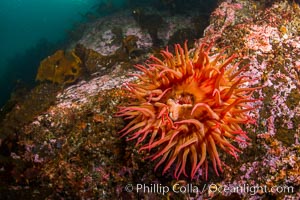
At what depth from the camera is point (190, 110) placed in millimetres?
2770

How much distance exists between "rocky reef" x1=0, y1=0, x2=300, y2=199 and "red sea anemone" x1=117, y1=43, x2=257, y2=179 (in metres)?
0.43

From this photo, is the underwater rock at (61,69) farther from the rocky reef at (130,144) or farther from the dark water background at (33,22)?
the dark water background at (33,22)

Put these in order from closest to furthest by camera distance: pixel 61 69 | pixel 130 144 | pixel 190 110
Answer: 1. pixel 190 110
2. pixel 130 144
3. pixel 61 69

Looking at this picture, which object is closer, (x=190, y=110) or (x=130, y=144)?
(x=190, y=110)

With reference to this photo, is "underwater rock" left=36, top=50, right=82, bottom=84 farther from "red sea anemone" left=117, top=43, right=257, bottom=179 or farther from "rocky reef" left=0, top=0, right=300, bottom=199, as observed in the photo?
"red sea anemone" left=117, top=43, right=257, bottom=179

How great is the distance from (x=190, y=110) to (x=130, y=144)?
3.02 ft

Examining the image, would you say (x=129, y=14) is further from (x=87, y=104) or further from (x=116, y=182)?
(x=116, y=182)

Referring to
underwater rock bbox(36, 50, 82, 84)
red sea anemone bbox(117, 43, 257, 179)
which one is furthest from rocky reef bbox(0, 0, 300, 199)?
underwater rock bbox(36, 50, 82, 84)

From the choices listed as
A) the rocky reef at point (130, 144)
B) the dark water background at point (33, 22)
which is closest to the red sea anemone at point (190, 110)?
the rocky reef at point (130, 144)

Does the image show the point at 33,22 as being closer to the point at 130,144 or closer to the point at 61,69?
the point at 61,69

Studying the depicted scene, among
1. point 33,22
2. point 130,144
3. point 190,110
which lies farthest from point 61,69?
point 33,22

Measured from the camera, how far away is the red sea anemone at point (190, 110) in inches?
101

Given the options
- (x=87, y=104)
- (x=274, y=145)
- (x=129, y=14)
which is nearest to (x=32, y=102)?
(x=87, y=104)

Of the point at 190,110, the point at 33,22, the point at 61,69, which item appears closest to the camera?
the point at 190,110
